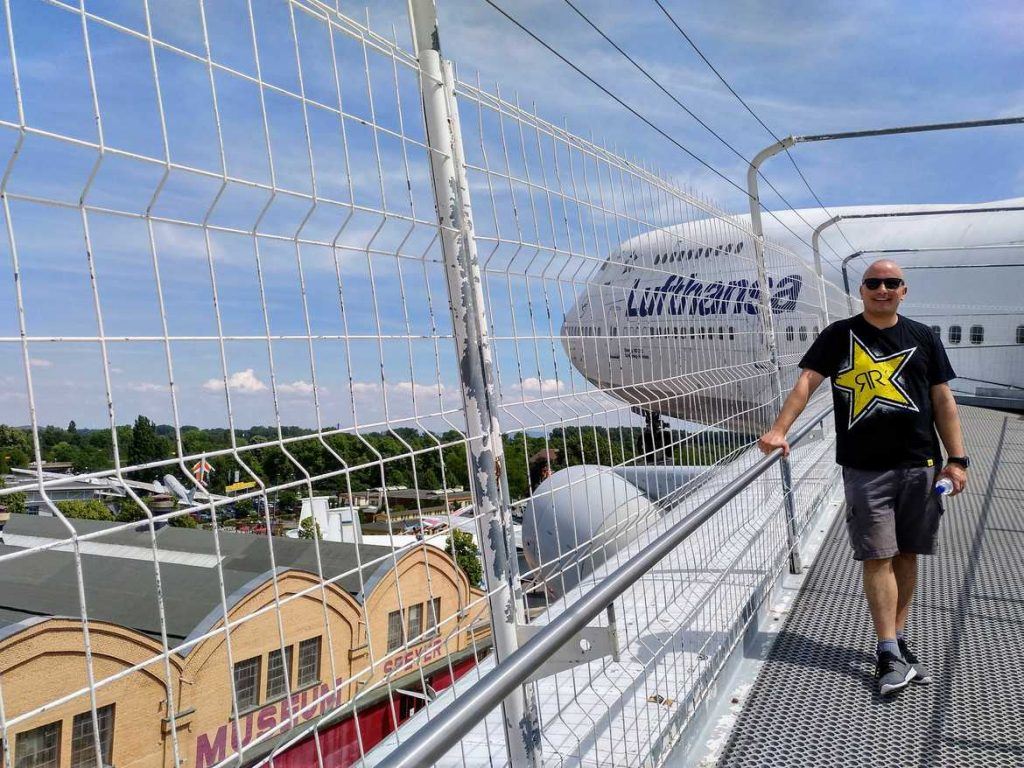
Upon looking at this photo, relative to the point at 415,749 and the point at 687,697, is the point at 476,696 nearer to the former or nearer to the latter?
the point at 415,749

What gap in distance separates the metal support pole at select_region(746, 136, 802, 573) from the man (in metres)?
1.43

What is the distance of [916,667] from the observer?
3443 millimetres

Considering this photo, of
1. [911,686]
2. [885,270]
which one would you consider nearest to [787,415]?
[885,270]

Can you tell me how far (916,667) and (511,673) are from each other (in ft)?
8.50

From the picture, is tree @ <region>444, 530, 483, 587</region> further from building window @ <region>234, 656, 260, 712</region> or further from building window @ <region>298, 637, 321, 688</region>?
building window @ <region>234, 656, 260, 712</region>

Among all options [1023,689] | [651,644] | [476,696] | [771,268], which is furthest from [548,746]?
[771,268]

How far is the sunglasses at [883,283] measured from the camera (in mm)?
3439

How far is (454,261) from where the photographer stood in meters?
2.34

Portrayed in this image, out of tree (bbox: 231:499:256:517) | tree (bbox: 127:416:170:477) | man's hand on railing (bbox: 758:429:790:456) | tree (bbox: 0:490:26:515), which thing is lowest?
man's hand on railing (bbox: 758:429:790:456)

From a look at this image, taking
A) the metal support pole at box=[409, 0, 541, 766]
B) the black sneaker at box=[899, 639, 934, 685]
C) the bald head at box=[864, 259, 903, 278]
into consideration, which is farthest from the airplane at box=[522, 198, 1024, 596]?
the black sneaker at box=[899, 639, 934, 685]

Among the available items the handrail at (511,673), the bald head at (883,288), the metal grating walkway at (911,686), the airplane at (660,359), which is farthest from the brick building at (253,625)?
the bald head at (883,288)

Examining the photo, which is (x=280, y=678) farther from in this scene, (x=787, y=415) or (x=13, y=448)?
(x=787, y=415)

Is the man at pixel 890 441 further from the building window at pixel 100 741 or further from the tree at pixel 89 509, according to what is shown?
the building window at pixel 100 741

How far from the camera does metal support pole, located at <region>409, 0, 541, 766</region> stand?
91.7 inches
